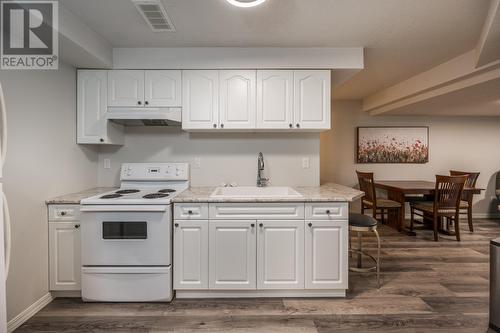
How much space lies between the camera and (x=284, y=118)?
2.71m

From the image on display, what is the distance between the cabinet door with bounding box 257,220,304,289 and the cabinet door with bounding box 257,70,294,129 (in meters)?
1.02

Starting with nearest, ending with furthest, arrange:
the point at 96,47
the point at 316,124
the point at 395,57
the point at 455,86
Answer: the point at 96,47 → the point at 316,124 → the point at 395,57 → the point at 455,86

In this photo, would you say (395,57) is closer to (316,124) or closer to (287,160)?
(316,124)

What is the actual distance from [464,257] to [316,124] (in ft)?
8.43

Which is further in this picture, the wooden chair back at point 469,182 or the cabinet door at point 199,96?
the wooden chair back at point 469,182

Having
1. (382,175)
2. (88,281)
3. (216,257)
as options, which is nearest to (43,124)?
(88,281)

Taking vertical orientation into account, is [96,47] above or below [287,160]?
above

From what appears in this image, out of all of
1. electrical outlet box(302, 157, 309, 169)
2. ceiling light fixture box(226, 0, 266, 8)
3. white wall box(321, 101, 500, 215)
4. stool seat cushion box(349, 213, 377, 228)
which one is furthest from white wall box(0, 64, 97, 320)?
white wall box(321, 101, 500, 215)

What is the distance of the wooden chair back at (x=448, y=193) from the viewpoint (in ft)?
12.8

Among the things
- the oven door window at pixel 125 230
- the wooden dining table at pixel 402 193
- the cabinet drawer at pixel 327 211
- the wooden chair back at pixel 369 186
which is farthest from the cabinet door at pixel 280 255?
the wooden dining table at pixel 402 193

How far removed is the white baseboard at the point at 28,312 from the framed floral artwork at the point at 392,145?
505cm

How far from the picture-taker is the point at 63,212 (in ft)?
7.52

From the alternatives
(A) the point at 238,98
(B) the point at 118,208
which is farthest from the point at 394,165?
(B) the point at 118,208

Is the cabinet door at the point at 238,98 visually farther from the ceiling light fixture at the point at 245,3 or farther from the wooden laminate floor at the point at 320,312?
the wooden laminate floor at the point at 320,312
